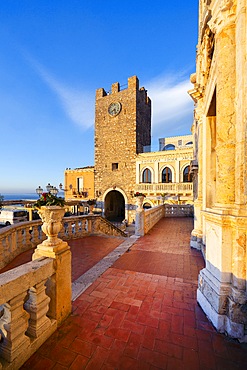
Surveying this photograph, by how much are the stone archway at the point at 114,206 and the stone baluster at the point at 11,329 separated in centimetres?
2156

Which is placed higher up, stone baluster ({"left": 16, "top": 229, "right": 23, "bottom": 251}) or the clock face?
the clock face

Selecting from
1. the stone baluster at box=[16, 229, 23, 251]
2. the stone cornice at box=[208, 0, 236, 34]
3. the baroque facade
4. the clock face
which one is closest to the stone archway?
the clock face

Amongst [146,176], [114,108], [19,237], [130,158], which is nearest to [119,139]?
[130,158]

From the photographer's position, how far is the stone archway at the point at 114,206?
2367 cm

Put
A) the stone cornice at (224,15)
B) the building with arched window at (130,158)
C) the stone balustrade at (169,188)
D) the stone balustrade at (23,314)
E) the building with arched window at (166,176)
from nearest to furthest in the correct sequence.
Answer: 1. the stone balustrade at (23,314)
2. the stone cornice at (224,15)
3. the stone balustrade at (169,188)
4. the building with arched window at (166,176)
5. the building with arched window at (130,158)


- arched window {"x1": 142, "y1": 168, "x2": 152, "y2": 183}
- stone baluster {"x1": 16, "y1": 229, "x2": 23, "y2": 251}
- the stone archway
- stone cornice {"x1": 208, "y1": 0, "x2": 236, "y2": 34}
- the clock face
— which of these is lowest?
the stone archway

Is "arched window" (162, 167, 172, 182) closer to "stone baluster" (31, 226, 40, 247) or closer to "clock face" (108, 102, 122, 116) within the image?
"clock face" (108, 102, 122, 116)

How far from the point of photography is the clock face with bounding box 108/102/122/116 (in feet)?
72.8

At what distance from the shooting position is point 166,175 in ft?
64.1

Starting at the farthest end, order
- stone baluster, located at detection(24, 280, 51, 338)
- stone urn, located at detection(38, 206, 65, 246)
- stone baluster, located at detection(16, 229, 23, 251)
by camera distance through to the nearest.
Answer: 1. stone baluster, located at detection(16, 229, 23, 251)
2. stone urn, located at detection(38, 206, 65, 246)
3. stone baluster, located at detection(24, 280, 51, 338)

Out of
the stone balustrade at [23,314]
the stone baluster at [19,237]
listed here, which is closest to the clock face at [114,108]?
the stone baluster at [19,237]

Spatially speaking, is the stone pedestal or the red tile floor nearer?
the red tile floor

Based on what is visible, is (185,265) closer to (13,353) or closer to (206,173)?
(206,173)

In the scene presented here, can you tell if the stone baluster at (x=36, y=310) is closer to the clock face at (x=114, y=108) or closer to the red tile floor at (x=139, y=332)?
the red tile floor at (x=139, y=332)
